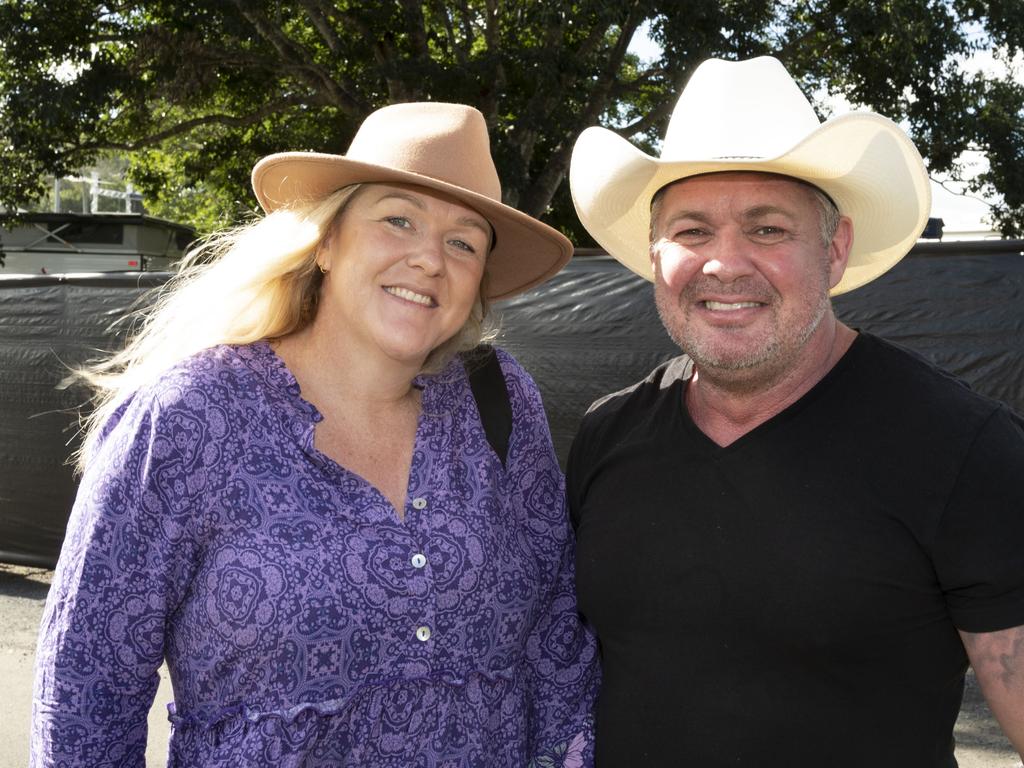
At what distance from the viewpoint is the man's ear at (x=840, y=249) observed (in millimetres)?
2211

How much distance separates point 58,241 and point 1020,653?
22.5m

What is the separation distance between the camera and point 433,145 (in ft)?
7.51

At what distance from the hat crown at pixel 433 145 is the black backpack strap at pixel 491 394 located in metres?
0.41

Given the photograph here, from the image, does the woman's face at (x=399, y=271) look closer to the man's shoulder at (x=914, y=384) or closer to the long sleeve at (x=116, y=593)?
the long sleeve at (x=116, y=593)

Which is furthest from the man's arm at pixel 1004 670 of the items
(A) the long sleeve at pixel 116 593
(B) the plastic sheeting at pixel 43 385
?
(B) the plastic sheeting at pixel 43 385

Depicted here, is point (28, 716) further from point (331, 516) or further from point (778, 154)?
point (778, 154)

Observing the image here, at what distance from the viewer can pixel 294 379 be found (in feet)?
7.18

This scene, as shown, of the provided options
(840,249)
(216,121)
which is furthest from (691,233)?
(216,121)

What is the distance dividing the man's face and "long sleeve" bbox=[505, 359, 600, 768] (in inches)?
19.4

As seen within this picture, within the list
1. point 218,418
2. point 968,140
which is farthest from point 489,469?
point 968,140

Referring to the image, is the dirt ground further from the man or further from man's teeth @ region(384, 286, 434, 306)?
man's teeth @ region(384, 286, 434, 306)

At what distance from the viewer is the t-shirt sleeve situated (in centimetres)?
181

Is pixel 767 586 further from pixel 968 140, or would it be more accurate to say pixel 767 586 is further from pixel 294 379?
pixel 968 140

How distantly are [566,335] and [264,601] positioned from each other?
10.7 feet
